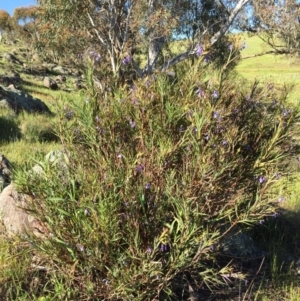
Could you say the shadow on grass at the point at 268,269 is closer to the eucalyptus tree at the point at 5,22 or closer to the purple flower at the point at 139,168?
the purple flower at the point at 139,168

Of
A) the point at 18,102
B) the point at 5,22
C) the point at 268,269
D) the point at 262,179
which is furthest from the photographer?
the point at 5,22

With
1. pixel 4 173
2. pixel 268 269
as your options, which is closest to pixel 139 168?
pixel 268 269

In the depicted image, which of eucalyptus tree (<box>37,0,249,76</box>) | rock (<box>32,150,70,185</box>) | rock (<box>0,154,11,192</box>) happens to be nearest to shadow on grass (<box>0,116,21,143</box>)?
eucalyptus tree (<box>37,0,249,76</box>)

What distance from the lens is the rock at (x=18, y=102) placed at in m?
11.4

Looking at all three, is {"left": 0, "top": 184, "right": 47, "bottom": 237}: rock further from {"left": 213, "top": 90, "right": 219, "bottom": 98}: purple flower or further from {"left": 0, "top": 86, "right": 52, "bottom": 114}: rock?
{"left": 0, "top": 86, "right": 52, "bottom": 114}: rock

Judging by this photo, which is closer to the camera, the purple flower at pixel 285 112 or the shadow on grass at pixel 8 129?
the purple flower at pixel 285 112

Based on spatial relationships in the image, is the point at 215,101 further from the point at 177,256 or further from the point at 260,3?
the point at 260,3

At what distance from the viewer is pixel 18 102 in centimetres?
1221

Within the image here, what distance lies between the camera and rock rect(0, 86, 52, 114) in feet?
37.5

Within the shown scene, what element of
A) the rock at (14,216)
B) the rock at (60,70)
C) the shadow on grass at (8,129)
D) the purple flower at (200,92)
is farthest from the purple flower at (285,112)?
the rock at (60,70)

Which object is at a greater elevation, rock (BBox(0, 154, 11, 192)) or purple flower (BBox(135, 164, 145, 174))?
purple flower (BBox(135, 164, 145, 174))

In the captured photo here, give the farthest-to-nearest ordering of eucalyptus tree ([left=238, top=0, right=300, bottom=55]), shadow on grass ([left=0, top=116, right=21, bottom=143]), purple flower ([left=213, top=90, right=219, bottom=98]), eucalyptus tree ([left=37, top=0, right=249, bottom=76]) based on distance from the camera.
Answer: eucalyptus tree ([left=238, top=0, right=300, bottom=55]) → eucalyptus tree ([left=37, top=0, right=249, bottom=76]) → shadow on grass ([left=0, top=116, right=21, bottom=143]) → purple flower ([left=213, top=90, right=219, bottom=98])

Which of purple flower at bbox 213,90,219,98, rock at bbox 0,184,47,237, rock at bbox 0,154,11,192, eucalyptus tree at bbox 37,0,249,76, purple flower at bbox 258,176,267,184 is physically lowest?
rock at bbox 0,154,11,192

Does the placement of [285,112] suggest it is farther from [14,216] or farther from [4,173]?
[4,173]
